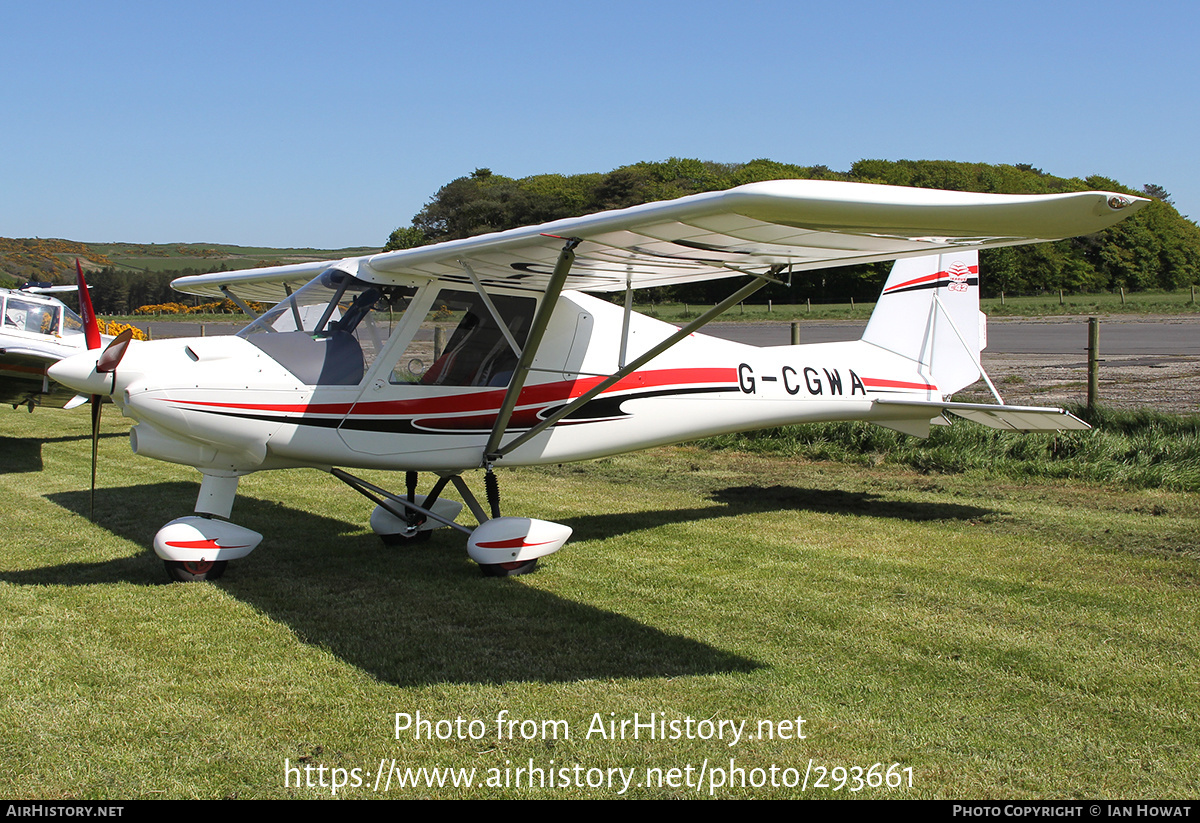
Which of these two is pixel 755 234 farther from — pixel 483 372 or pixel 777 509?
pixel 777 509

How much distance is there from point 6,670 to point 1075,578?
608cm

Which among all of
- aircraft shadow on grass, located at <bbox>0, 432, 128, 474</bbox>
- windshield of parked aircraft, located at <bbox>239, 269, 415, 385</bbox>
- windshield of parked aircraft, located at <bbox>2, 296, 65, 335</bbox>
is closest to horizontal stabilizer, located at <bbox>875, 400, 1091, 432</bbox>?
windshield of parked aircraft, located at <bbox>239, 269, 415, 385</bbox>

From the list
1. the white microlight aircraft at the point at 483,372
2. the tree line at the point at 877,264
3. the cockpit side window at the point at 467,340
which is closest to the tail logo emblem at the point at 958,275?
the white microlight aircraft at the point at 483,372

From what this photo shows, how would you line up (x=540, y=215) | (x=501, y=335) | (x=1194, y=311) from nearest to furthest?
(x=501, y=335), (x=1194, y=311), (x=540, y=215)

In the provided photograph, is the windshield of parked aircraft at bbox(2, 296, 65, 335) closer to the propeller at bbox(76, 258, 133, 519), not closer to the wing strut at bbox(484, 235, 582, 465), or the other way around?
the propeller at bbox(76, 258, 133, 519)

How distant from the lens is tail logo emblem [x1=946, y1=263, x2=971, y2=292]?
8.30 meters

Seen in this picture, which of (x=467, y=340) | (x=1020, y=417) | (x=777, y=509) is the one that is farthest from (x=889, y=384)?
(x=467, y=340)

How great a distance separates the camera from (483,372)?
6.27 meters

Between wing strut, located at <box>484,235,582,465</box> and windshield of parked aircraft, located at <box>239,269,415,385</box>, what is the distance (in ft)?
3.15

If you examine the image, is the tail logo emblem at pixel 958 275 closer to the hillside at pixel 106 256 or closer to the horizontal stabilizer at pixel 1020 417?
the horizontal stabilizer at pixel 1020 417
